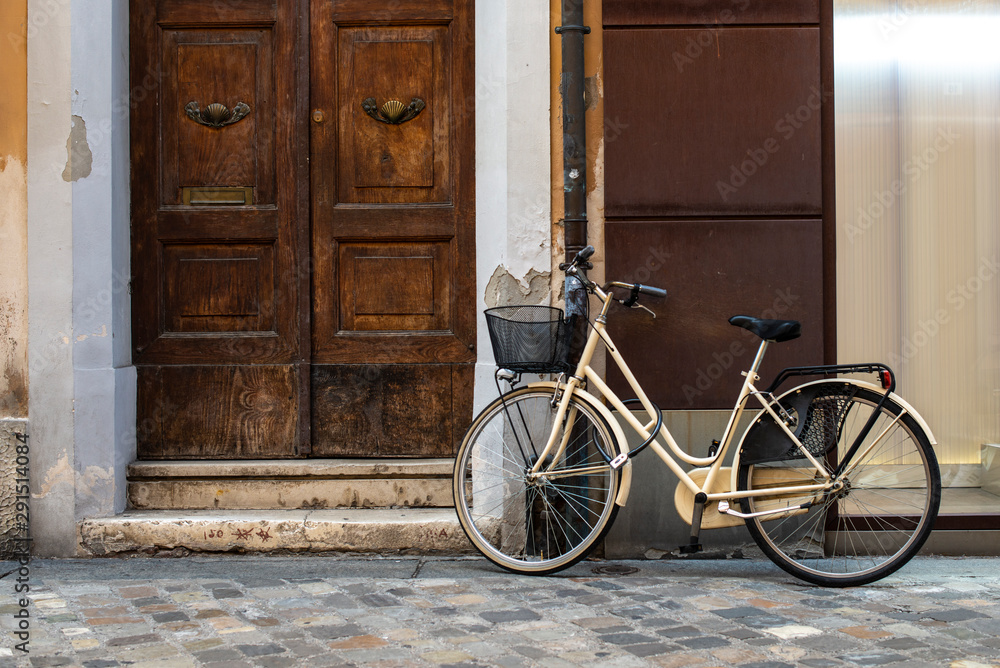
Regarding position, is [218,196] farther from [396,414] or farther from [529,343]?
[529,343]

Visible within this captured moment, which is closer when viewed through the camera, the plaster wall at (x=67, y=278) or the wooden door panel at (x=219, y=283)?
the plaster wall at (x=67, y=278)

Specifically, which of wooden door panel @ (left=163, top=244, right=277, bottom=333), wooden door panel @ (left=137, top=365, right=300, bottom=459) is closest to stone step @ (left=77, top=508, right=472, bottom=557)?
wooden door panel @ (left=137, top=365, right=300, bottom=459)

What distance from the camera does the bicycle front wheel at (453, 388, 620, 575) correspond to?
12.5 feet

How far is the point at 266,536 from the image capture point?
4.14 m

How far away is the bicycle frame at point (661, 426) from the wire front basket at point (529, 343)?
0.44 ft

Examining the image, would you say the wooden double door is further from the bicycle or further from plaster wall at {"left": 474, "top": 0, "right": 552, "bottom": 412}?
the bicycle

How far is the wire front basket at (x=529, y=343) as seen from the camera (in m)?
3.74

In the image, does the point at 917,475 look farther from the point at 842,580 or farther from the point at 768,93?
the point at 768,93

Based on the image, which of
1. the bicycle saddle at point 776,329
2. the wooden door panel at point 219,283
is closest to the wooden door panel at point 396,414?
the wooden door panel at point 219,283

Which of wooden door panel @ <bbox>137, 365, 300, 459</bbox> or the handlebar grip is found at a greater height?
the handlebar grip

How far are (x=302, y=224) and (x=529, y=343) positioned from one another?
1.47 metres

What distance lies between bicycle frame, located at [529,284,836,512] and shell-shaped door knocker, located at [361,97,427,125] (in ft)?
4.57

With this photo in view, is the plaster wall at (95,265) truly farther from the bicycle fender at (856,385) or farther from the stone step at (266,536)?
the bicycle fender at (856,385)

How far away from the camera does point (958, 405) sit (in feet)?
14.5
